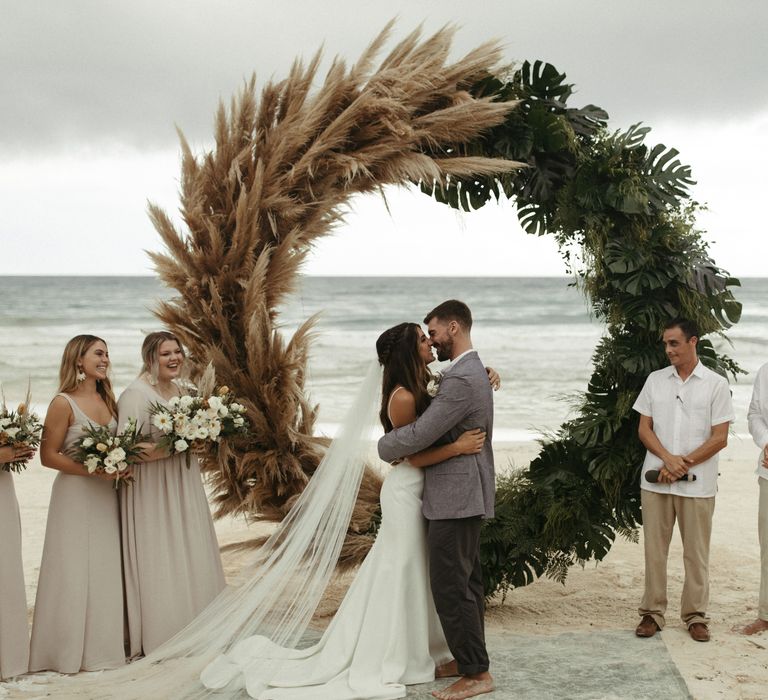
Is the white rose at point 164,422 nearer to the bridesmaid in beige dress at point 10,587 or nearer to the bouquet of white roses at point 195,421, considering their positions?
the bouquet of white roses at point 195,421

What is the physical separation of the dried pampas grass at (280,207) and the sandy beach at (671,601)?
1195 millimetres

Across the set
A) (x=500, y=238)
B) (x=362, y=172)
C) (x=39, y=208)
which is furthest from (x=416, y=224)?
(x=362, y=172)

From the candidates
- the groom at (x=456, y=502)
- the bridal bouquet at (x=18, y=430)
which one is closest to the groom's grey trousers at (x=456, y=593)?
the groom at (x=456, y=502)

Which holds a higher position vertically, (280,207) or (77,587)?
(280,207)

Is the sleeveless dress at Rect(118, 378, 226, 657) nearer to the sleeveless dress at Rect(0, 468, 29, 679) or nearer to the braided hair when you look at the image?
the sleeveless dress at Rect(0, 468, 29, 679)

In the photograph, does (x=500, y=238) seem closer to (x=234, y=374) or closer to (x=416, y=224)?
(x=416, y=224)

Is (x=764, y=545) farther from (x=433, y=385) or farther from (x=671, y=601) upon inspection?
(x=433, y=385)

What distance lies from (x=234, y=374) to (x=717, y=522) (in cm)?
527

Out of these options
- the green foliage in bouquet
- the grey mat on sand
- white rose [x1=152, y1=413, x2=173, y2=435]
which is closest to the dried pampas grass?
the green foliage in bouquet

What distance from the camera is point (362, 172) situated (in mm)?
5312

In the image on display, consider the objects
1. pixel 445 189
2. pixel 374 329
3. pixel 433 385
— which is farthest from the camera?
pixel 374 329

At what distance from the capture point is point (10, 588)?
14.5ft

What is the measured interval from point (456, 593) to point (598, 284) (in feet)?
7.37

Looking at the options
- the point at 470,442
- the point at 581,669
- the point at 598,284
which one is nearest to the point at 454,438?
the point at 470,442
